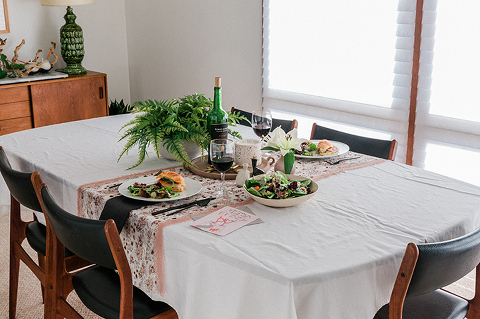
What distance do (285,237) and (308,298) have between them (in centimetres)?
23

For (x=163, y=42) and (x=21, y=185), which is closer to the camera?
(x=21, y=185)

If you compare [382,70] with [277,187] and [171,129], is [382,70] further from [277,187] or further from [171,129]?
[277,187]

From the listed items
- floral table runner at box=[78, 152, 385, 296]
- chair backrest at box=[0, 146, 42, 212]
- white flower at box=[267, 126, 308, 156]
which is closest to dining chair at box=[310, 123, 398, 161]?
floral table runner at box=[78, 152, 385, 296]

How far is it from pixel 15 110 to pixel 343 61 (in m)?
2.62

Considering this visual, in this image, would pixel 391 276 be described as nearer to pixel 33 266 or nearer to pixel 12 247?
pixel 33 266

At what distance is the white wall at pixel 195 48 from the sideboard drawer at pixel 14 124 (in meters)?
1.38

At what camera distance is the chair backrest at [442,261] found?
1.19 meters

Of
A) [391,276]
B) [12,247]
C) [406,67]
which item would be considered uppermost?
[406,67]

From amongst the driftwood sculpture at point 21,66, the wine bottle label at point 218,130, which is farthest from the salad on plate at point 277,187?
the driftwood sculpture at point 21,66

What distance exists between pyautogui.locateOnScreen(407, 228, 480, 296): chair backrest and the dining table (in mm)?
92

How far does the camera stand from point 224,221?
147 centimetres

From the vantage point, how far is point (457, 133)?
9.71ft

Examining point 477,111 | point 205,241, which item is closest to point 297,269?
point 205,241

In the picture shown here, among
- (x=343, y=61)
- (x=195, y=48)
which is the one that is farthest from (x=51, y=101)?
(x=343, y=61)
